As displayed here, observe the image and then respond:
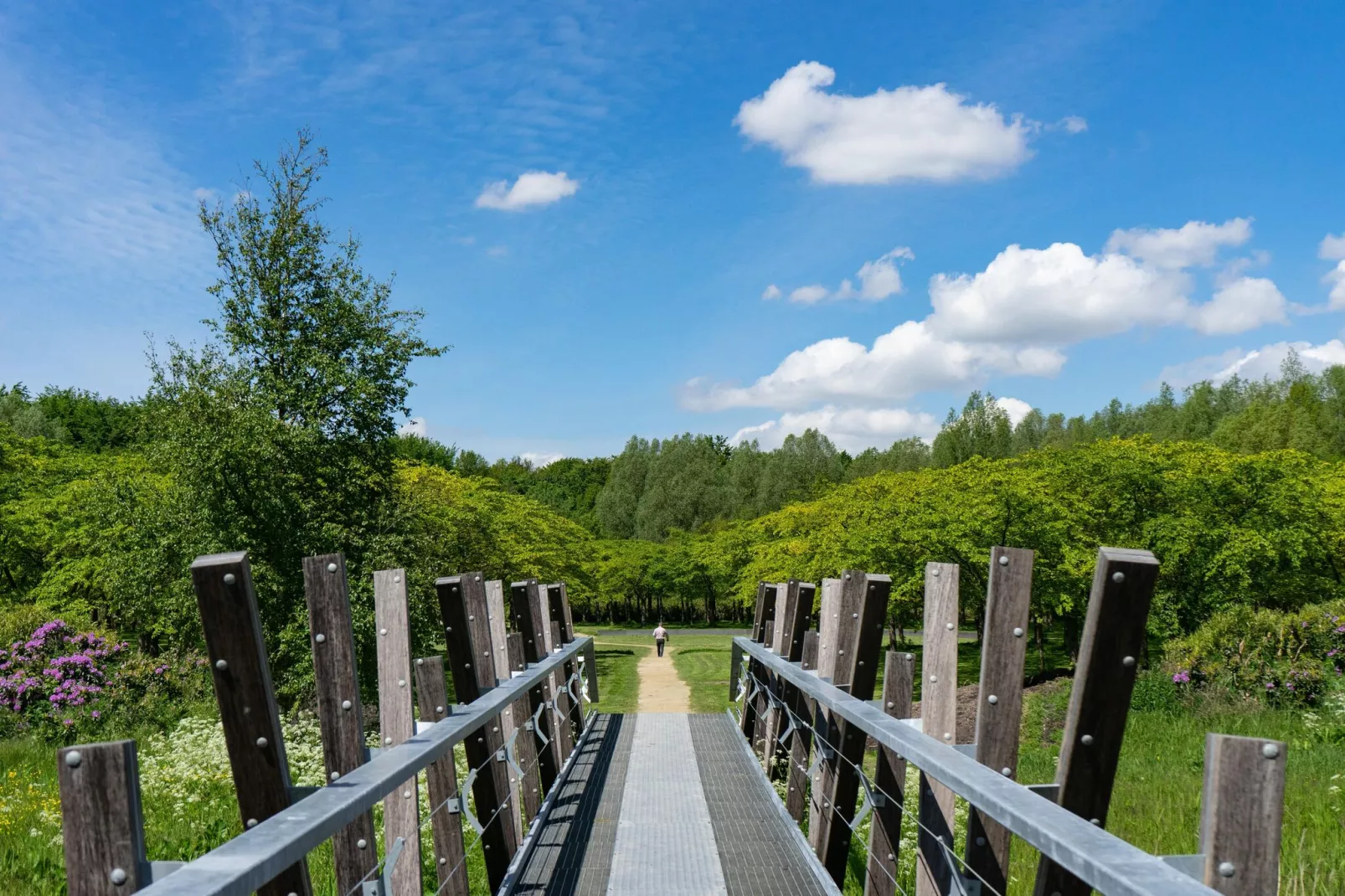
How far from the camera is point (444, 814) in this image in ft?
13.7

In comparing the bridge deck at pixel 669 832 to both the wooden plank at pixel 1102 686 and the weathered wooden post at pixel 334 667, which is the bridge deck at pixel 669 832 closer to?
the weathered wooden post at pixel 334 667

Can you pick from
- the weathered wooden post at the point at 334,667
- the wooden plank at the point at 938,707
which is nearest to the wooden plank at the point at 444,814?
the weathered wooden post at the point at 334,667

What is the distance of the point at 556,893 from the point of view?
4.69 metres

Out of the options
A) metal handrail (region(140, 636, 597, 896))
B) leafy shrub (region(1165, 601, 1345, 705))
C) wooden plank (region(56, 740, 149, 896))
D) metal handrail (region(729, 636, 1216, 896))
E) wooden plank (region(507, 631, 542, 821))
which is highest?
wooden plank (region(56, 740, 149, 896))

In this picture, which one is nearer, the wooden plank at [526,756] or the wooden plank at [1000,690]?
the wooden plank at [1000,690]

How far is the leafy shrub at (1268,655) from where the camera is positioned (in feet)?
49.6

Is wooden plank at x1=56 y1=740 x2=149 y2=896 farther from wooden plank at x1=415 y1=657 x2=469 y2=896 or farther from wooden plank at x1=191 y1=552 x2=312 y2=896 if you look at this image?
wooden plank at x1=415 y1=657 x2=469 y2=896

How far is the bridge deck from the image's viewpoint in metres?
4.84

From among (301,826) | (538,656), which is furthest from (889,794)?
(538,656)

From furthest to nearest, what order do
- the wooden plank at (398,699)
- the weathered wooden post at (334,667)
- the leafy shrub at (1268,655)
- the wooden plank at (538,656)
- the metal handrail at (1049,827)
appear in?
the leafy shrub at (1268,655)
the wooden plank at (538,656)
the wooden plank at (398,699)
the weathered wooden post at (334,667)
the metal handrail at (1049,827)

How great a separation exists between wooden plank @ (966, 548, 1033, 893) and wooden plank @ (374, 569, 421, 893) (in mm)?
1876

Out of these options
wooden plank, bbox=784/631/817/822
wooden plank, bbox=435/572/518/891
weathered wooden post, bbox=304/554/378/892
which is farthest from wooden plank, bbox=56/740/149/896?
wooden plank, bbox=784/631/817/822

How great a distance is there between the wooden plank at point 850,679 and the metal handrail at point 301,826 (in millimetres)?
1863

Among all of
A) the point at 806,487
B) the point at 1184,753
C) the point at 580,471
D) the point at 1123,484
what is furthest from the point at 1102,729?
the point at 580,471
